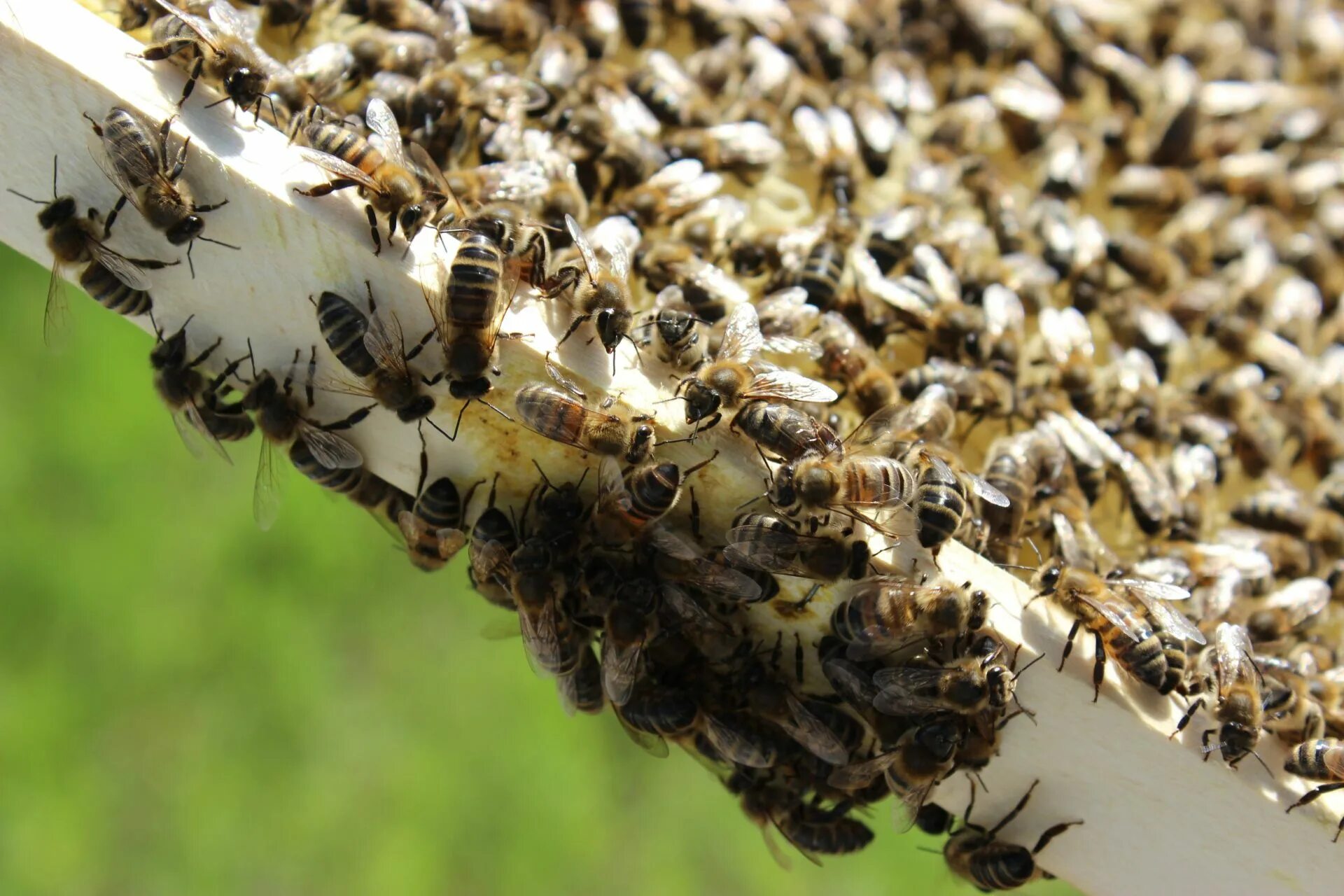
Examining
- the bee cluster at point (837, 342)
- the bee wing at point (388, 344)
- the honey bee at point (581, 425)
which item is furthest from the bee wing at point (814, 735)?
the bee wing at point (388, 344)

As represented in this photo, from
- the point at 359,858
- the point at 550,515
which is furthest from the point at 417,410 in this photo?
the point at 359,858

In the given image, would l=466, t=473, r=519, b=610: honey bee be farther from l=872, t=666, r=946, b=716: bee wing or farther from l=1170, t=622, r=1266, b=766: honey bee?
l=1170, t=622, r=1266, b=766: honey bee

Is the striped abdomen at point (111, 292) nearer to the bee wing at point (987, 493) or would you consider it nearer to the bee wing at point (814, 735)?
the bee wing at point (814, 735)

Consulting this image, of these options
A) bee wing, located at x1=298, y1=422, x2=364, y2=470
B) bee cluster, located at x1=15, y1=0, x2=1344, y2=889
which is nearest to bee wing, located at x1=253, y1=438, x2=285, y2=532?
bee cluster, located at x1=15, y1=0, x2=1344, y2=889

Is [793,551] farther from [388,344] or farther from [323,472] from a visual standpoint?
[323,472]

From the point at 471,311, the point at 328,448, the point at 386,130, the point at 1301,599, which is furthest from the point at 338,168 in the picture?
the point at 1301,599

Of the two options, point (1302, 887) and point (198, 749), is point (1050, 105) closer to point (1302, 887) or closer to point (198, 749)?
point (1302, 887)

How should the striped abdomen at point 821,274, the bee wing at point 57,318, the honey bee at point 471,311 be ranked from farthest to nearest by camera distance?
the striped abdomen at point 821,274 < the bee wing at point 57,318 < the honey bee at point 471,311
